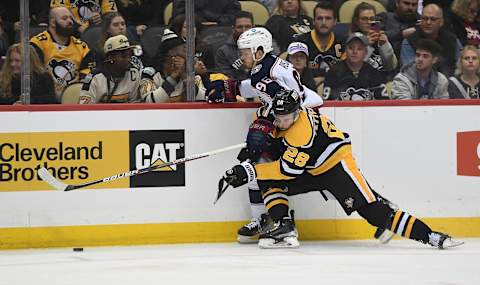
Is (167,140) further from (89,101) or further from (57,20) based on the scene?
(57,20)

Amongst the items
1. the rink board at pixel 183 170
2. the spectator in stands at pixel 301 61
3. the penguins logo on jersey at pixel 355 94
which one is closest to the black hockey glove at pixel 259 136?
the rink board at pixel 183 170

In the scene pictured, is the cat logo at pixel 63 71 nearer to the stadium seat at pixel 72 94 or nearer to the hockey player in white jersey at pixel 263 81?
the stadium seat at pixel 72 94

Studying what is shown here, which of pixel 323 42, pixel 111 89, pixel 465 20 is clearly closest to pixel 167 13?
pixel 111 89

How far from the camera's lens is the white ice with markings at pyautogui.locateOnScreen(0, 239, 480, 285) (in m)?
5.38

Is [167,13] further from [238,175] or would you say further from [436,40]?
[436,40]

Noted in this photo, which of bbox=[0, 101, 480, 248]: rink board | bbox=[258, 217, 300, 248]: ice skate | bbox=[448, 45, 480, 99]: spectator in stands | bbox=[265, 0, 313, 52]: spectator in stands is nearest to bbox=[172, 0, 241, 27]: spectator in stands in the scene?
bbox=[265, 0, 313, 52]: spectator in stands

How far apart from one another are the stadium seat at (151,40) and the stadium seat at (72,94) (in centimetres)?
48

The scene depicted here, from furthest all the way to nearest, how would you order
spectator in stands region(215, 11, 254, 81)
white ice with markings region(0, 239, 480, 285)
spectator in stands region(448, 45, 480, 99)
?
spectator in stands region(448, 45, 480, 99)
spectator in stands region(215, 11, 254, 81)
white ice with markings region(0, 239, 480, 285)

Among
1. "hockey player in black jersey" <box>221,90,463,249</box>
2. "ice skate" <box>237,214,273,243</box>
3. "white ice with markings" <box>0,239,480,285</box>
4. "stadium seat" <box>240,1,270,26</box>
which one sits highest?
"stadium seat" <box>240,1,270,26</box>

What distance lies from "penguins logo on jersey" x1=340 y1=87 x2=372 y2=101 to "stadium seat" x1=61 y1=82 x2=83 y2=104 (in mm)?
1742

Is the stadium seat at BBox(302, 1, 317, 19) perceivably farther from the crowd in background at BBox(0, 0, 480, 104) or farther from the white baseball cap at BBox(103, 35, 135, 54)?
the white baseball cap at BBox(103, 35, 135, 54)

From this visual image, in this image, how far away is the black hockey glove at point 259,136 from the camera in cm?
655

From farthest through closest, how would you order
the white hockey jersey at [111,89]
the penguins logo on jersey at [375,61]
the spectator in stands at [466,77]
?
the penguins logo on jersey at [375,61] → the spectator in stands at [466,77] → the white hockey jersey at [111,89]

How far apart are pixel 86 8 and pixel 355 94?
6.02 feet
